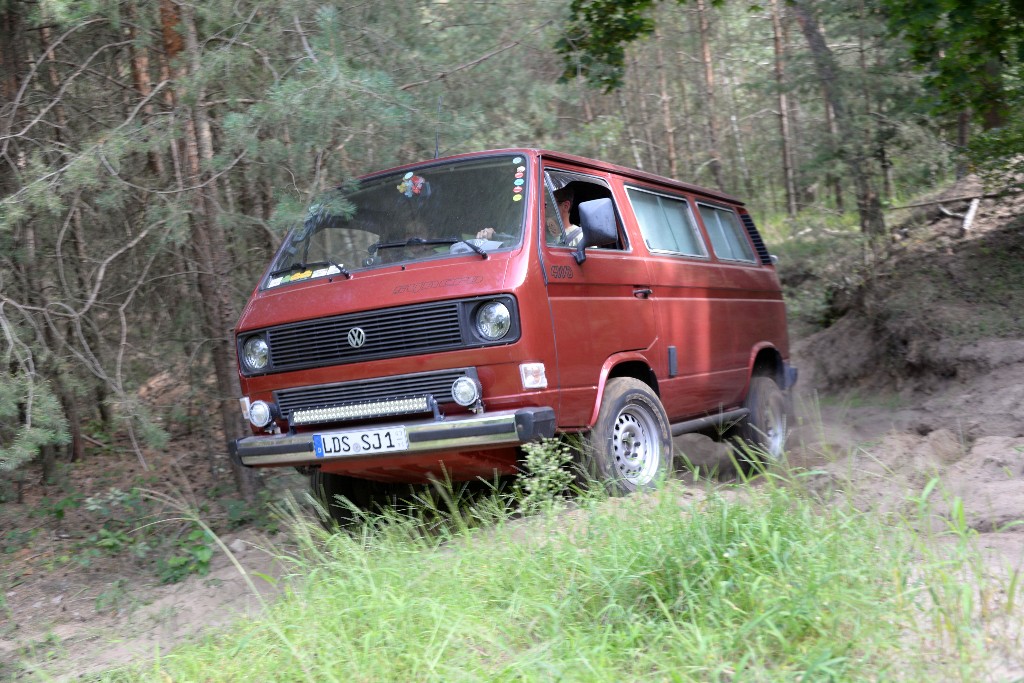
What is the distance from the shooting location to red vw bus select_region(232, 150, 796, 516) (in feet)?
13.9

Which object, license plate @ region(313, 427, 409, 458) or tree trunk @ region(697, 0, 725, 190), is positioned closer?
license plate @ region(313, 427, 409, 458)

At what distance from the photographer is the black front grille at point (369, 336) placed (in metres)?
4.30

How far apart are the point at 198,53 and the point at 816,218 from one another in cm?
1067

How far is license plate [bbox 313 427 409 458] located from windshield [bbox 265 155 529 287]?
93cm

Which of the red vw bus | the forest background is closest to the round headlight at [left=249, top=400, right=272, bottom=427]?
the red vw bus

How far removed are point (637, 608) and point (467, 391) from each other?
145 cm

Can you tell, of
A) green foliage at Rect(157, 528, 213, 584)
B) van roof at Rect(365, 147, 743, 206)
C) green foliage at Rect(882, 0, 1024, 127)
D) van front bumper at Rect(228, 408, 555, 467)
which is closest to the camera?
van front bumper at Rect(228, 408, 555, 467)

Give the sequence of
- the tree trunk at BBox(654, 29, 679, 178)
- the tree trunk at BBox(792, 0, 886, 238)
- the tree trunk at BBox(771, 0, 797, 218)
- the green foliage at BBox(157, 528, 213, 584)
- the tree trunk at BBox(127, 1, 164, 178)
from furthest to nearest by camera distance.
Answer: the tree trunk at BBox(654, 29, 679, 178) → the tree trunk at BBox(771, 0, 797, 218) → the tree trunk at BBox(792, 0, 886, 238) → the tree trunk at BBox(127, 1, 164, 178) → the green foliage at BBox(157, 528, 213, 584)

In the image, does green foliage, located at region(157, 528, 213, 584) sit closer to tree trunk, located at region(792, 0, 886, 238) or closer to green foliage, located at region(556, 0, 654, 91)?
green foliage, located at region(556, 0, 654, 91)

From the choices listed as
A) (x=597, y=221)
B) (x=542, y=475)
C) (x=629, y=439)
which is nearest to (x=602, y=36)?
(x=597, y=221)

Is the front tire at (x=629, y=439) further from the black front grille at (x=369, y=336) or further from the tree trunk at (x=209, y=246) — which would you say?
the tree trunk at (x=209, y=246)

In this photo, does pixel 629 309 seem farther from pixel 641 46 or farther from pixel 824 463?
pixel 641 46

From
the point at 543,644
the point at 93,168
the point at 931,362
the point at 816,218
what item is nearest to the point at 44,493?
the point at 93,168

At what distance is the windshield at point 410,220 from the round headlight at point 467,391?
26.0 inches
